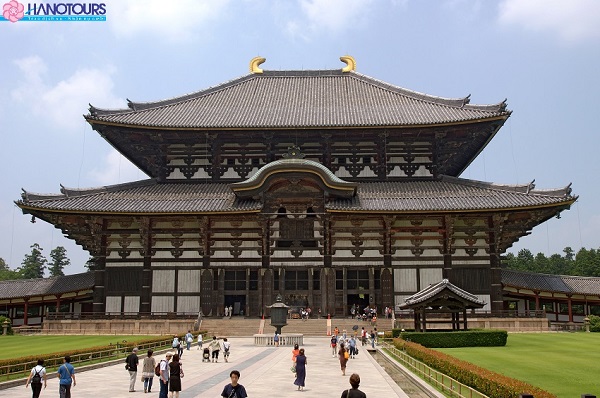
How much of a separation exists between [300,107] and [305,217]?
1299 centimetres

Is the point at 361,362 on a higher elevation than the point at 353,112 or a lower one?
lower

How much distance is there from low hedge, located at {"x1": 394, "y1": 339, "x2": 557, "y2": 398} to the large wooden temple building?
22.6 m

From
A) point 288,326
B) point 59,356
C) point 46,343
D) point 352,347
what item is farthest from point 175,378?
point 288,326

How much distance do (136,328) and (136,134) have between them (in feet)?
56.4

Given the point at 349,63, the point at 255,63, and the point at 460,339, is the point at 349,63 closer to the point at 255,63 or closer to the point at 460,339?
the point at 255,63

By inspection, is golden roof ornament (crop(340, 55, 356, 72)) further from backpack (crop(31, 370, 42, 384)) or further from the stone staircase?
backpack (crop(31, 370, 42, 384))

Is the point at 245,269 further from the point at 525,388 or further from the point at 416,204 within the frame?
the point at 525,388

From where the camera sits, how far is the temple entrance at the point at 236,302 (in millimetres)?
48656

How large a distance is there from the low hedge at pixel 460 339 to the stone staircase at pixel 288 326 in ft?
34.8

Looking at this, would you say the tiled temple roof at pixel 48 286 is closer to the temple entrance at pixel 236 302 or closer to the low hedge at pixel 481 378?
the temple entrance at pixel 236 302

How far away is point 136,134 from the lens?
172 feet

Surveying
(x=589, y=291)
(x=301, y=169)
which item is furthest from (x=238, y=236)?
(x=589, y=291)

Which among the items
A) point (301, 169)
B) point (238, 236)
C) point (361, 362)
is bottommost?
point (361, 362)

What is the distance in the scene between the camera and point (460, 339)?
3192 centimetres
